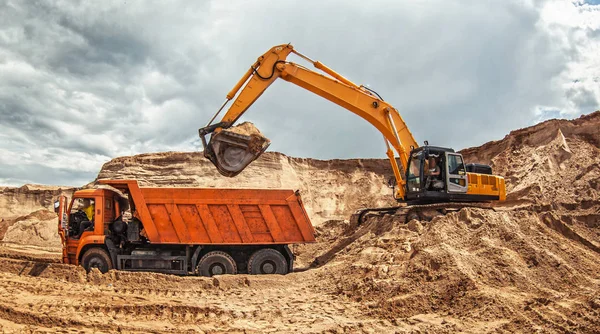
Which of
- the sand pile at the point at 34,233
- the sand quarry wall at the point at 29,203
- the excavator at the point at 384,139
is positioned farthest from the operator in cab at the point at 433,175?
the sand quarry wall at the point at 29,203

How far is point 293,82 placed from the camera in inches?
469

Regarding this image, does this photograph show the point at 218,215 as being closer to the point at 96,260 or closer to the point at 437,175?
the point at 96,260

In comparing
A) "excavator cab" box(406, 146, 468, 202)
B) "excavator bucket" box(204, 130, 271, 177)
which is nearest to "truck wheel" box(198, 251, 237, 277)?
"excavator bucket" box(204, 130, 271, 177)

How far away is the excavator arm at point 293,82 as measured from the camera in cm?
1055

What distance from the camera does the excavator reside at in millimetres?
10602

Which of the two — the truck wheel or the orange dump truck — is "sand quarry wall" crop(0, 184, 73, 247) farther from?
the truck wheel

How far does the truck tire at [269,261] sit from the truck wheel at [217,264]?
1.54ft

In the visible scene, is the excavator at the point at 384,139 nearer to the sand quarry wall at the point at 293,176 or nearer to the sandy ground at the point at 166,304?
the sandy ground at the point at 166,304

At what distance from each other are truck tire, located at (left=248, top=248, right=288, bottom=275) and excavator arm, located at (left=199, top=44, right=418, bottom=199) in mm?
2080

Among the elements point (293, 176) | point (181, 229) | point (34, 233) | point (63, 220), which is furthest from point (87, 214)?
point (293, 176)

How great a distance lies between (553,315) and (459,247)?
292 centimetres

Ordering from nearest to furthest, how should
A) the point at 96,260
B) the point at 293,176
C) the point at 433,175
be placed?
the point at 96,260
the point at 433,175
the point at 293,176

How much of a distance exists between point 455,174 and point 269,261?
563cm

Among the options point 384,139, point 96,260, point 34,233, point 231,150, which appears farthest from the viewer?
point 34,233
